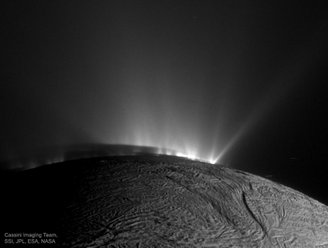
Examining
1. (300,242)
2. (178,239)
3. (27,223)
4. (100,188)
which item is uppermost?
(100,188)

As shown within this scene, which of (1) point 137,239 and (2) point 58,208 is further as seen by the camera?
(2) point 58,208

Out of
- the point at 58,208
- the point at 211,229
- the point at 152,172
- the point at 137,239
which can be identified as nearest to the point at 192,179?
the point at 152,172

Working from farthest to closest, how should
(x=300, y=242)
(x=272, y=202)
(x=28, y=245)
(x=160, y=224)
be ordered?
1. (x=272, y=202)
2. (x=300, y=242)
3. (x=160, y=224)
4. (x=28, y=245)

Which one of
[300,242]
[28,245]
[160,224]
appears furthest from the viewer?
[300,242]

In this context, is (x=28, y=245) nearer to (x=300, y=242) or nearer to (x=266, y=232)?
(x=266, y=232)

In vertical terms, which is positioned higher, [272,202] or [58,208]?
[58,208]
